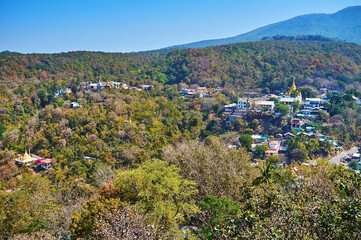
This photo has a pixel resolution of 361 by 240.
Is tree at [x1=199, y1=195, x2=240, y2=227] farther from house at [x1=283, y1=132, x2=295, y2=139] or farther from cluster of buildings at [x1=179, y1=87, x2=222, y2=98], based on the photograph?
cluster of buildings at [x1=179, y1=87, x2=222, y2=98]

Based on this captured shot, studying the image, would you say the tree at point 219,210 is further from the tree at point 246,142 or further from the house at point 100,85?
the house at point 100,85

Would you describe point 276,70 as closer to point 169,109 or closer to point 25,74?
point 169,109

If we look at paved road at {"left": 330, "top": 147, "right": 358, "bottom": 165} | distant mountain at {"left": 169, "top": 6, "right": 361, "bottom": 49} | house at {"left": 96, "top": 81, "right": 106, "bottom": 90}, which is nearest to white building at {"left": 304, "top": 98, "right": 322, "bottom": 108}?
paved road at {"left": 330, "top": 147, "right": 358, "bottom": 165}

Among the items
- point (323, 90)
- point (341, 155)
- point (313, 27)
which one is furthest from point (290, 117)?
point (313, 27)

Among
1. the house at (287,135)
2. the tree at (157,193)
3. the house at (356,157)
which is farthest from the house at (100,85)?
the house at (356,157)

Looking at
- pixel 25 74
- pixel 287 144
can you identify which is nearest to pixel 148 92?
pixel 25 74
